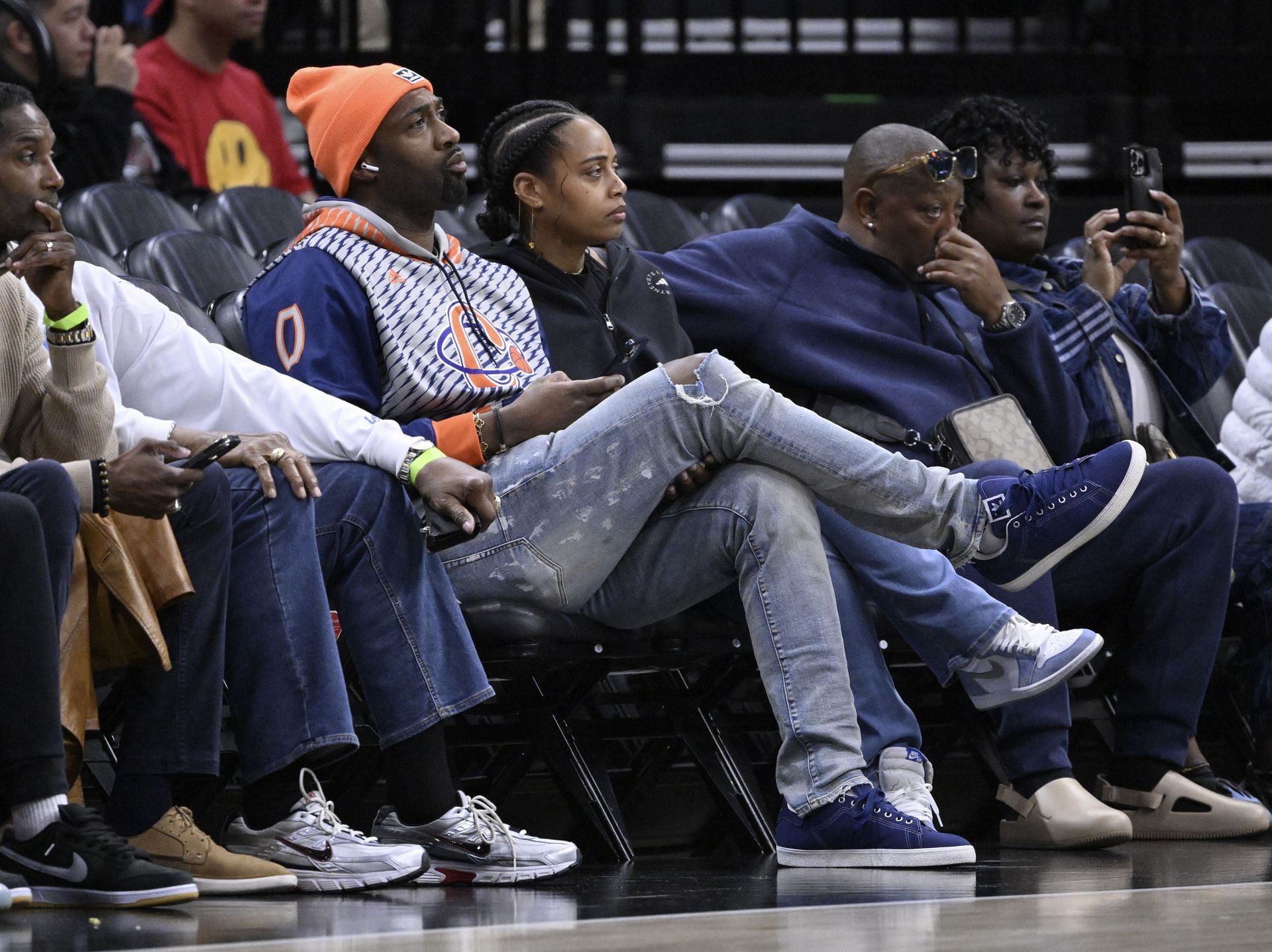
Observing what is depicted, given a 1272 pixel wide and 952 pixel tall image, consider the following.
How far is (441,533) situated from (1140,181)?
76.5 inches

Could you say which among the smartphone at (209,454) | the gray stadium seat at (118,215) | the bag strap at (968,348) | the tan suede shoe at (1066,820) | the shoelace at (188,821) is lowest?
the tan suede shoe at (1066,820)

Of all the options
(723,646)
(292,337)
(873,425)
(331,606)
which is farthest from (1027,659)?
(292,337)

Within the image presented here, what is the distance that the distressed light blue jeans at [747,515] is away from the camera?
2768 mm

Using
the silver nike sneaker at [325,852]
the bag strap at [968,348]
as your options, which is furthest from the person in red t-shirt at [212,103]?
the silver nike sneaker at [325,852]

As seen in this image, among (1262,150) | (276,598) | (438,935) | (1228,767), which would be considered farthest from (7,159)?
(1262,150)

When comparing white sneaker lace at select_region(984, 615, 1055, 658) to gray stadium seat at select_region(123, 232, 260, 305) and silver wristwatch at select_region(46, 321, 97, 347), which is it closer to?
silver wristwatch at select_region(46, 321, 97, 347)

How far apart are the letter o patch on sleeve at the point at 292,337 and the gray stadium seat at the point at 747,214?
1.75 meters

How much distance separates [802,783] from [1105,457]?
651mm

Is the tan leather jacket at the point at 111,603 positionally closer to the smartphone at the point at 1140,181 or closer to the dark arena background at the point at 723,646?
the dark arena background at the point at 723,646

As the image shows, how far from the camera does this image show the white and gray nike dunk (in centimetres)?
291

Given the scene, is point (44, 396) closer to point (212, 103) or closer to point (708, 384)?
point (708, 384)

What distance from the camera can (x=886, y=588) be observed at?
2.98 m

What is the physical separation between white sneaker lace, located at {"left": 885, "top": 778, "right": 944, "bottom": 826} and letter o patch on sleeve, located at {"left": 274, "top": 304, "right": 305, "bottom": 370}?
1081 mm

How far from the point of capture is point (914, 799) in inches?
113
